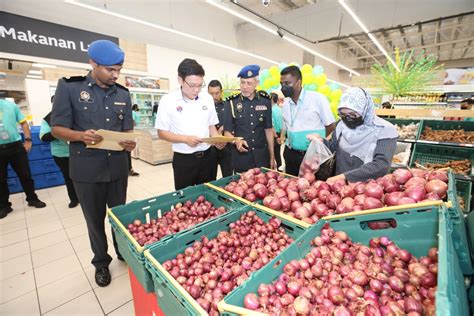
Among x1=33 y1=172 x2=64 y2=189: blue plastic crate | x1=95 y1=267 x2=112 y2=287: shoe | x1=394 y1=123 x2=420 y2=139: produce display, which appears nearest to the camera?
x1=95 y1=267 x2=112 y2=287: shoe

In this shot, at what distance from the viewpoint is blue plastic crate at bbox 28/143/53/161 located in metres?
4.55

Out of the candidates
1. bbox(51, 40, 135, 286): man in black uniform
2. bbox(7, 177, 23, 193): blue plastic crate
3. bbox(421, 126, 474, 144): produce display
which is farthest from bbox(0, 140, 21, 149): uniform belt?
bbox(421, 126, 474, 144): produce display

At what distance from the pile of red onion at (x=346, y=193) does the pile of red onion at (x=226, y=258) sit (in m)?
0.18

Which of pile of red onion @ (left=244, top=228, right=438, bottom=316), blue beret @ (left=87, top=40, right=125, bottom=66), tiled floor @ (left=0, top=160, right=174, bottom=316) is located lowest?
tiled floor @ (left=0, top=160, right=174, bottom=316)

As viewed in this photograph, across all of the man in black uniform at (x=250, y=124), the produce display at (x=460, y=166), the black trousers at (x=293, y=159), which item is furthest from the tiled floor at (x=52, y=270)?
the produce display at (x=460, y=166)

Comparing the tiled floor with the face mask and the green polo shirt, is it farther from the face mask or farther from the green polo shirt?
the face mask

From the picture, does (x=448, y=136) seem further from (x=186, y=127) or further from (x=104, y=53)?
(x=104, y=53)

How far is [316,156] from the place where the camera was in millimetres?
1916

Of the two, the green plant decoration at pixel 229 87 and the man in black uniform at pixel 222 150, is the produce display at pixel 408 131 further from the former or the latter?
the green plant decoration at pixel 229 87

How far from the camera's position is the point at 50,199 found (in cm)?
421

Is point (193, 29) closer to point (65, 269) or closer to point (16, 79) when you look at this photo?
point (16, 79)

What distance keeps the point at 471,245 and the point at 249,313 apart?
104 centimetres

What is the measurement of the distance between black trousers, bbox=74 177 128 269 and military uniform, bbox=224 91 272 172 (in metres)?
1.27

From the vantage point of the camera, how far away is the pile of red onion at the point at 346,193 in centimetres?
114
